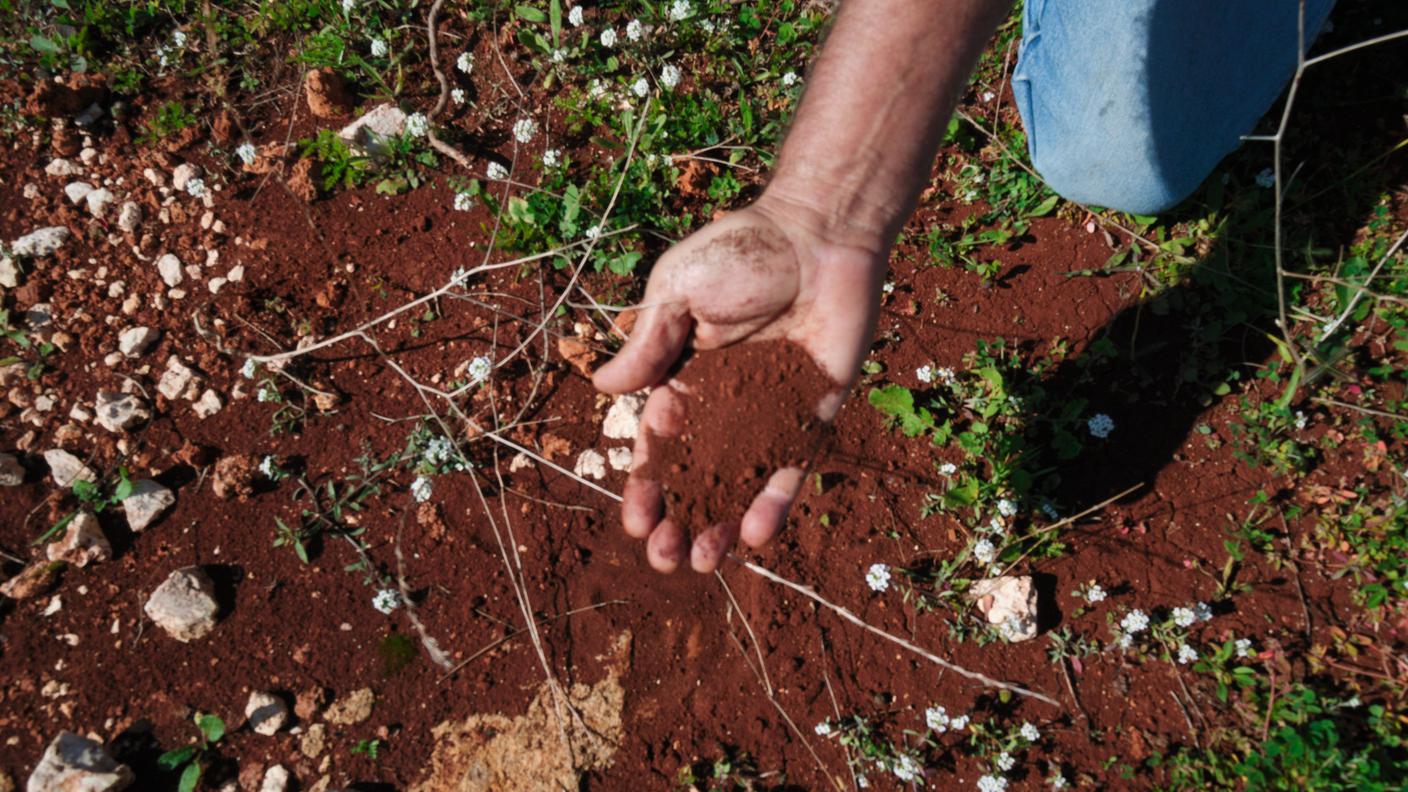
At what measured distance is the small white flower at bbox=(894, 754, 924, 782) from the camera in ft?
6.93

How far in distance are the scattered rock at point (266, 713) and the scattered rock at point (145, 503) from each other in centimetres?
71

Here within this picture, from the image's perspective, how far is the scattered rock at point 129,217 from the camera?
9.66 ft

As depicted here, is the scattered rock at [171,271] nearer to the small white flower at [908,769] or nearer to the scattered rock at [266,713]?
the scattered rock at [266,713]

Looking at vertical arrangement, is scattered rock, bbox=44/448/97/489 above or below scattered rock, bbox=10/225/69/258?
below

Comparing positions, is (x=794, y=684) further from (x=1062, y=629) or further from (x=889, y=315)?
(x=889, y=315)

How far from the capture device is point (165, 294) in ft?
9.29

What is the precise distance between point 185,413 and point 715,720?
2082mm

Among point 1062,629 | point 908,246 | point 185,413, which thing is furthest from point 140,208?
point 1062,629

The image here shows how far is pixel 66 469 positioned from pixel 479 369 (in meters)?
1.44

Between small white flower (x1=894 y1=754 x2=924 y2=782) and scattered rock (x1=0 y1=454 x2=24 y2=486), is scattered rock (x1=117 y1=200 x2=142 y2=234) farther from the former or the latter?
small white flower (x1=894 y1=754 x2=924 y2=782)

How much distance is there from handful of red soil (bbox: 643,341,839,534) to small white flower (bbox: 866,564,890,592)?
19.0 inches

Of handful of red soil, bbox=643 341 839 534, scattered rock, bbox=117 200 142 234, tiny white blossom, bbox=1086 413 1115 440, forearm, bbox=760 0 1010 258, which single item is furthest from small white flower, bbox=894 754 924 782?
scattered rock, bbox=117 200 142 234

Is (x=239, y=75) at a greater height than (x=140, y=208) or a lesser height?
greater

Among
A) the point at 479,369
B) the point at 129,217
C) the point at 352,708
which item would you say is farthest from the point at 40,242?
the point at 352,708
